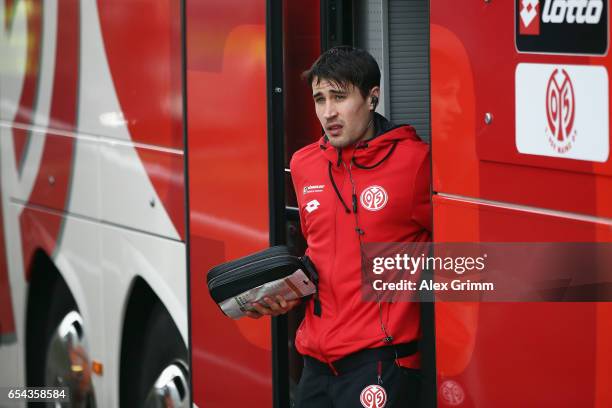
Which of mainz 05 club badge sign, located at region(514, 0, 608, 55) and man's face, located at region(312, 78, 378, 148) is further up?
mainz 05 club badge sign, located at region(514, 0, 608, 55)

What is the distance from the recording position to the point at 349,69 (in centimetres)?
397

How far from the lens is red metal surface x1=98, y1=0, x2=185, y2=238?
17.3 feet

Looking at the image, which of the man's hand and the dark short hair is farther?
the man's hand

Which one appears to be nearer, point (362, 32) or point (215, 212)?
point (362, 32)

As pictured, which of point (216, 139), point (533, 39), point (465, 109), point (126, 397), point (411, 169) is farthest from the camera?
point (126, 397)

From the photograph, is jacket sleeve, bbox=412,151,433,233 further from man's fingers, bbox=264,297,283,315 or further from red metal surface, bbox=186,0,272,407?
red metal surface, bbox=186,0,272,407

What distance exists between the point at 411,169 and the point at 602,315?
1.00 m

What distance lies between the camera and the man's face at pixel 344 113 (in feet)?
13.1

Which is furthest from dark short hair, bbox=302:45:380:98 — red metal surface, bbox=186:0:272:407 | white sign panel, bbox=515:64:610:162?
white sign panel, bbox=515:64:610:162

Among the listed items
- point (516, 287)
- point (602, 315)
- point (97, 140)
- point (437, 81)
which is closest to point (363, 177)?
point (437, 81)

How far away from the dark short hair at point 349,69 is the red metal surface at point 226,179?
563 mm

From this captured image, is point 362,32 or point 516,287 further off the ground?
point 362,32

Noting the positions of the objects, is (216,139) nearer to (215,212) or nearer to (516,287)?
(215,212)

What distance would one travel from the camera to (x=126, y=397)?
6.04 metres
